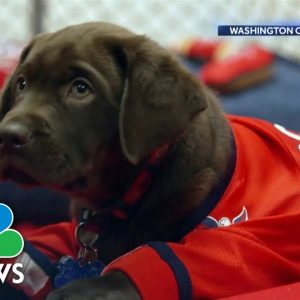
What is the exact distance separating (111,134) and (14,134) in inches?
5.3

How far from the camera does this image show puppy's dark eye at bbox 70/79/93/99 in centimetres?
90

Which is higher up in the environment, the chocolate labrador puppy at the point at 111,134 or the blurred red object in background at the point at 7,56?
the chocolate labrador puppy at the point at 111,134

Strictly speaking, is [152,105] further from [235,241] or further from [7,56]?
[7,56]

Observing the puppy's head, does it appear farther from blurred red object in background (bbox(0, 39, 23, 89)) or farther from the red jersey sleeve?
blurred red object in background (bbox(0, 39, 23, 89))

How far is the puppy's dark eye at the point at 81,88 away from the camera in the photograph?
0.90 meters

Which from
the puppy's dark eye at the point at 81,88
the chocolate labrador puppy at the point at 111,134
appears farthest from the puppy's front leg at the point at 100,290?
the puppy's dark eye at the point at 81,88

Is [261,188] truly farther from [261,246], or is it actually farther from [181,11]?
[181,11]

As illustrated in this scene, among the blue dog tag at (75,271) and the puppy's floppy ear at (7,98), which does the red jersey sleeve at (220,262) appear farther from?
the puppy's floppy ear at (7,98)

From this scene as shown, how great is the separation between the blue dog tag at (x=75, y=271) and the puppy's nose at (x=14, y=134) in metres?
0.23

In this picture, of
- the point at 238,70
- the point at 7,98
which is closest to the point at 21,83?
the point at 7,98

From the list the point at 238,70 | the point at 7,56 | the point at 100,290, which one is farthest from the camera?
the point at 238,70

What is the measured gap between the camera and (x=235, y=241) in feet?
3.00

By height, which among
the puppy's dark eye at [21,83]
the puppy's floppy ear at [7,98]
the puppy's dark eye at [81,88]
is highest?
the puppy's dark eye at [81,88]

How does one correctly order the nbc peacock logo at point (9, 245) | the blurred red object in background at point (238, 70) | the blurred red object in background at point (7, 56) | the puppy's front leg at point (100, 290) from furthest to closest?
the blurred red object in background at point (238, 70)
the blurred red object in background at point (7, 56)
the nbc peacock logo at point (9, 245)
the puppy's front leg at point (100, 290)
